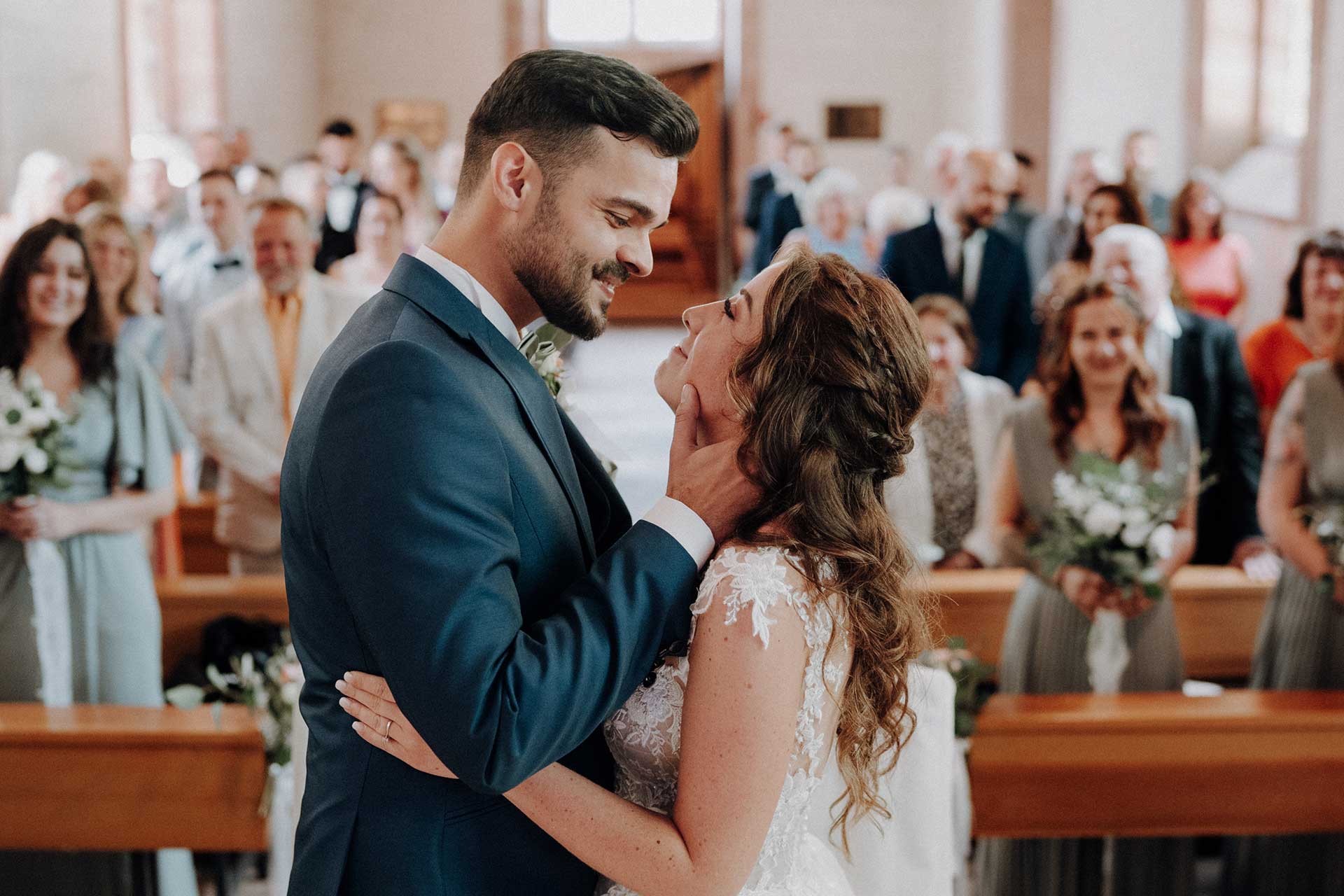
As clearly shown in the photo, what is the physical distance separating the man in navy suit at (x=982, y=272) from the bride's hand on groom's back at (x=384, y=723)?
515 cm

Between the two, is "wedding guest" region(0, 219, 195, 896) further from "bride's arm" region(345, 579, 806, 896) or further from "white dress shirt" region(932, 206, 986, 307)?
"white dress shirt" region(932, 206, 986, 307)

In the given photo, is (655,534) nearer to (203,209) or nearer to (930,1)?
(203,209)

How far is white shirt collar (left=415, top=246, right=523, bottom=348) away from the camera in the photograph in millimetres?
1824

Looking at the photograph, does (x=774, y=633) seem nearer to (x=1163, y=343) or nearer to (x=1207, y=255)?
(x=1163, y=343)

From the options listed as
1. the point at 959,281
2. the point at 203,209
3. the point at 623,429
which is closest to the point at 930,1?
the point at 623,429

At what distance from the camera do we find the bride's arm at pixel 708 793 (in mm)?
1753

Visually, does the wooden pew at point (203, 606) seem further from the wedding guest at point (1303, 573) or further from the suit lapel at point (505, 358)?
the wedding guest at point (1303, 573)

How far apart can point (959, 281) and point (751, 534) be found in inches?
208

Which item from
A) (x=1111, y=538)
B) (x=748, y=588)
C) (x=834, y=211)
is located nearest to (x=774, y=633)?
(x=748, y=588)

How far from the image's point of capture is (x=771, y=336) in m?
1.91

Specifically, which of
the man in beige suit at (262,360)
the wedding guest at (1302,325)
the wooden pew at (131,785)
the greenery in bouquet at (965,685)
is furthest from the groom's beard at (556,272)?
the wedding guest at (1302,325)

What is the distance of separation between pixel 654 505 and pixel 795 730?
37 centimetres

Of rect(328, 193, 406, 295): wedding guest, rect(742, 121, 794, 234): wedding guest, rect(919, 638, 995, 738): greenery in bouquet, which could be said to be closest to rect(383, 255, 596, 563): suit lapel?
rect(919, 638, 995, 738): greenery in bouquet

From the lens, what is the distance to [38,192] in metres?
7.39
